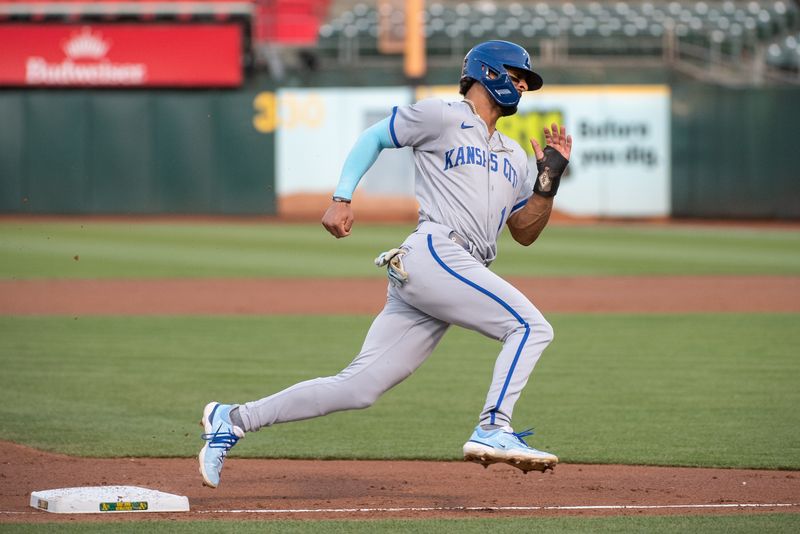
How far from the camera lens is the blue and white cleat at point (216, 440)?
4.88 metres

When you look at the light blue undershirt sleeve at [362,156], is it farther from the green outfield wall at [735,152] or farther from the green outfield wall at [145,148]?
the green outfield wall at [735,152]

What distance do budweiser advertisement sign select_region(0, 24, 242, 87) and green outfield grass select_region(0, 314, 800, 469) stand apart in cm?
1616

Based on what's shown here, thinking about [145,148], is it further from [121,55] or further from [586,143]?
[586,143]

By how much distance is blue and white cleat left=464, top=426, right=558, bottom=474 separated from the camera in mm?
4566

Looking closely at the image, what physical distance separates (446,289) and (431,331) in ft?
0.88

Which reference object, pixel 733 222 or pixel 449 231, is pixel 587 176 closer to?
pixel 733 222

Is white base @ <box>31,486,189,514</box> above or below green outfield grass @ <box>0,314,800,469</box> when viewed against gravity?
above

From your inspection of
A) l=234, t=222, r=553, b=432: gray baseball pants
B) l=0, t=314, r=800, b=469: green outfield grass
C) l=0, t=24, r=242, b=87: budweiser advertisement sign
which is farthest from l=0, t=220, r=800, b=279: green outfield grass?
l=234, t=222, r=553, b=432: gray baseball pants

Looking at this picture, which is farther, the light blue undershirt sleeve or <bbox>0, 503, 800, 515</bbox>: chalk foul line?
<bbox>0, 503, 800, 515</bbox>: chalk foul line

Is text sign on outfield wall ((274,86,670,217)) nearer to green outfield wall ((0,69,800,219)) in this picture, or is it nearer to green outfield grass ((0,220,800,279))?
green outfield wall ((0,69,800,219))

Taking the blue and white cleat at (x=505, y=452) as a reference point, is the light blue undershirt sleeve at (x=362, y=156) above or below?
above

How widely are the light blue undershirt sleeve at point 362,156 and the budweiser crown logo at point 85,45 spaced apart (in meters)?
24.3

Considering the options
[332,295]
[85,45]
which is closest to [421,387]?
[332,295]

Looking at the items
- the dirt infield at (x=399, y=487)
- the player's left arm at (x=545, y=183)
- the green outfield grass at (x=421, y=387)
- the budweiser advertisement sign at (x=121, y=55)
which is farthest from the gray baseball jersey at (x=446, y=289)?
the budweiser advertisement sign at (x=121, y=55)
